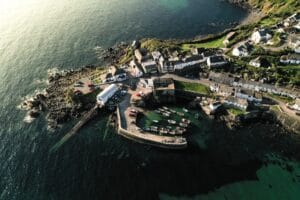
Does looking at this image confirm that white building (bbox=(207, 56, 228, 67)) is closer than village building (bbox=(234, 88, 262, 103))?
No

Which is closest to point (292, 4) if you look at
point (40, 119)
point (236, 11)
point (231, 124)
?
point (236, 11)

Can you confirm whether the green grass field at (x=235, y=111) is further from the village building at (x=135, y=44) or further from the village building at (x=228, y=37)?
the village building at (x=135, y=44)

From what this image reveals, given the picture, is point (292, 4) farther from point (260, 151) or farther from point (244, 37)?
point (260, 151)

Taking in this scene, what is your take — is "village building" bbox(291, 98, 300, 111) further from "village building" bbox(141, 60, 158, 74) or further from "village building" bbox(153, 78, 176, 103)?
"village building" bbox(141, 60, 158, 74)

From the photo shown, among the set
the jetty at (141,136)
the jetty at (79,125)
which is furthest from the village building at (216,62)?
the jetty at (79,125)

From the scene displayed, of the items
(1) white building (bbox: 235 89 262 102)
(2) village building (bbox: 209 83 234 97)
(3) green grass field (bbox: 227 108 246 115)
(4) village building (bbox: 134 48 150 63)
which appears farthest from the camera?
(4) village building (bbox: 134 48 150 63)

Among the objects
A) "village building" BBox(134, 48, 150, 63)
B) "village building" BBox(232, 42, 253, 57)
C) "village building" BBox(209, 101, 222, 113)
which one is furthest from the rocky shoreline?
"village building" BBox(232, 42, 253, 57)
